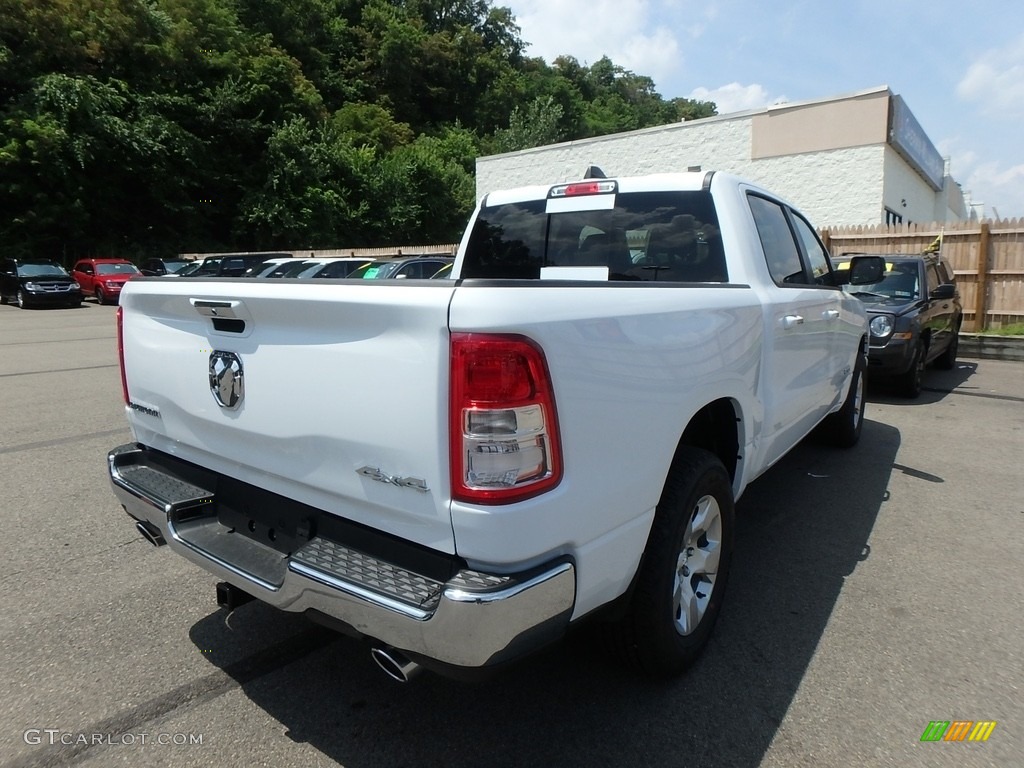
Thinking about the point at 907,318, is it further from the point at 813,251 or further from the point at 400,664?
the point at 400,664

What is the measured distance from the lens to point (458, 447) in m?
1.82

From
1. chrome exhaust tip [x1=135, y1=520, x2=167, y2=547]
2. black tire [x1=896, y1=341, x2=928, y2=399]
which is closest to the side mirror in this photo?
black tire [x1=896, y1=341, x2=928, y2=399]

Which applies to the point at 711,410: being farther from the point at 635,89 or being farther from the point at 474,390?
the point at 635,89

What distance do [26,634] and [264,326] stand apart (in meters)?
1.97

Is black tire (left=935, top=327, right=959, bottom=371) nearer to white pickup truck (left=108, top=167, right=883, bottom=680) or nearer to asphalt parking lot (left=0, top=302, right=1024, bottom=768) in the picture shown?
asphalt parking lot (left=0, top=302, right=1024, bottom=768)

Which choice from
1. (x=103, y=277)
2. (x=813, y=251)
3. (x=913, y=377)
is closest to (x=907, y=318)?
(x=913, y=377)

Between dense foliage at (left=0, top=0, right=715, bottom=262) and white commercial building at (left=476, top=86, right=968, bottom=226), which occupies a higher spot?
dense foliage at (left=0, top=0, right=715, bottom=262)

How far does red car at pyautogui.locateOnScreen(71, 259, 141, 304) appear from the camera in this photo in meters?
24.5

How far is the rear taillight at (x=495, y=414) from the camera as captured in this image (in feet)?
5.92

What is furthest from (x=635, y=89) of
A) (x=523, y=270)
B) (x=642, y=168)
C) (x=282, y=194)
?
(x=523, y=270)

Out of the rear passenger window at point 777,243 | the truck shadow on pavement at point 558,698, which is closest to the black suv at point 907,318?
the rear passenger window at point 777,243

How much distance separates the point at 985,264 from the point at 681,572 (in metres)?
13.7

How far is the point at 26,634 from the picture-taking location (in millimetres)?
3010

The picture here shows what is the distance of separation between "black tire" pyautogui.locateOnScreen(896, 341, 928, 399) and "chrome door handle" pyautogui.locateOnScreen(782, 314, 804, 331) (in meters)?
5.15
